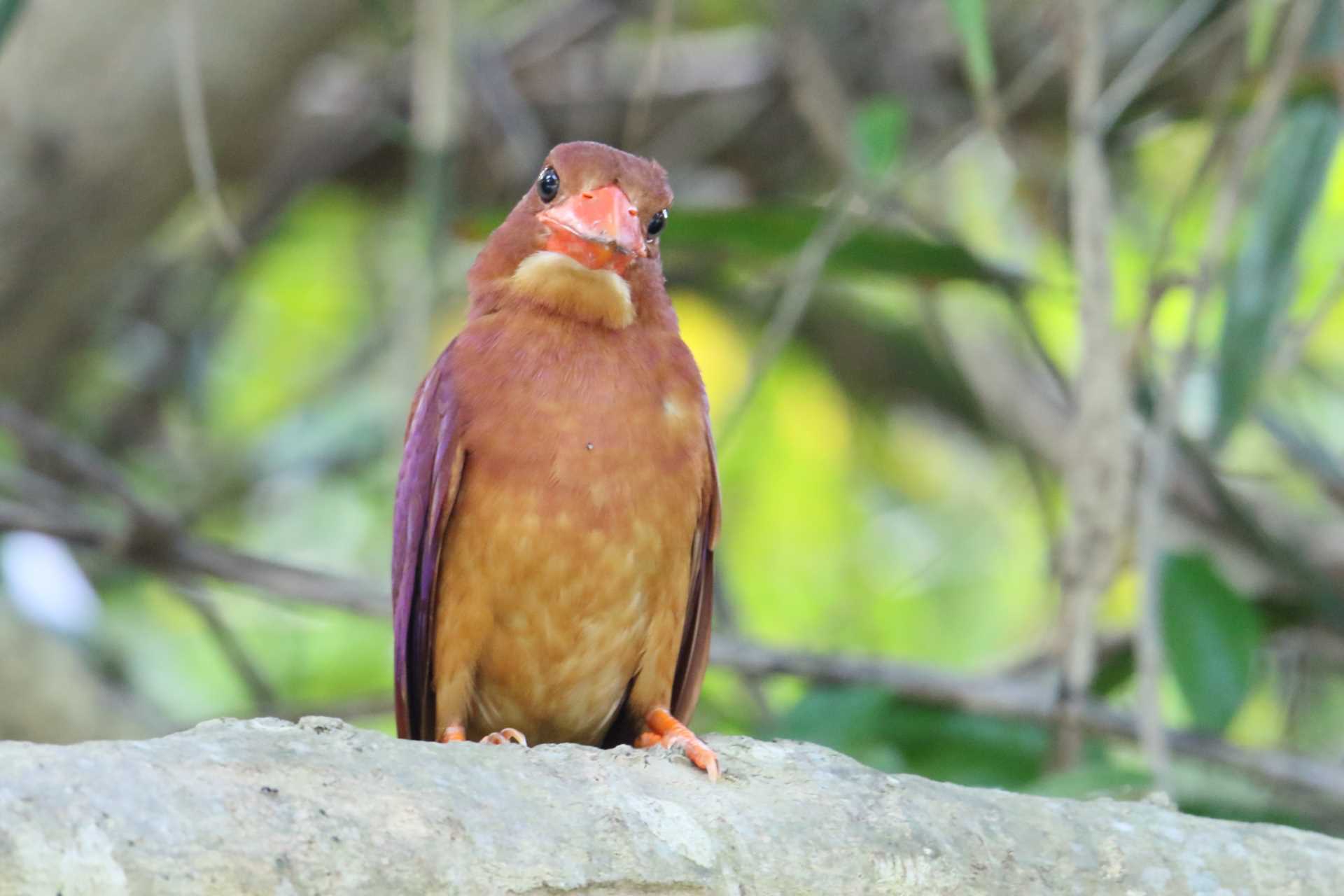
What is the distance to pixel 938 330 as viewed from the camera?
5066 millimetres

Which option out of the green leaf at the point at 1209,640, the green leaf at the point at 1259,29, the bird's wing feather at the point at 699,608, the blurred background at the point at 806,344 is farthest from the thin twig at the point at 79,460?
the green leaf at the point at 1259,29

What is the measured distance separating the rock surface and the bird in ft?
2.27

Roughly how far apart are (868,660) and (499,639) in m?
1.44

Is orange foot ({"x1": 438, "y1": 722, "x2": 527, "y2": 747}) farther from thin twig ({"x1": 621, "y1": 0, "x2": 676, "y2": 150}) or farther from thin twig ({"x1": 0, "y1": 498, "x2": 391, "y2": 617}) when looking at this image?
thin twig ({"x1": 621, "y1": 0, "x2": 676, "y2": 150})

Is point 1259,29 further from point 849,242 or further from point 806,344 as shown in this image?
point 806,344

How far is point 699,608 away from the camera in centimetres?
328

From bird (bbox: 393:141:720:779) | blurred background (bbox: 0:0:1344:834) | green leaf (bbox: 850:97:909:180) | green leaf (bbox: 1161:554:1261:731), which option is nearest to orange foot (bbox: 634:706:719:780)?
bird (bbox: 393:141:720:779)

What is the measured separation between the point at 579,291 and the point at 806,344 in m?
2.79

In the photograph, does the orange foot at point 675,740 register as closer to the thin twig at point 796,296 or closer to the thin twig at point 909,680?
the thin twig at point 796,296

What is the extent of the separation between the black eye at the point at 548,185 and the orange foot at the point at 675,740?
96 cm

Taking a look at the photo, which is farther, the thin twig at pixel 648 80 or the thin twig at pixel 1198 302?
the thin twig at pixel 648 80

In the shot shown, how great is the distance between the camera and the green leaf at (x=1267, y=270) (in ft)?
11.6

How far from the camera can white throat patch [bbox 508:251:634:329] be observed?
3.15 meters

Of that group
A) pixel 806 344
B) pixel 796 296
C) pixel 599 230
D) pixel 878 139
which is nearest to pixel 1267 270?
pixel 878 139
